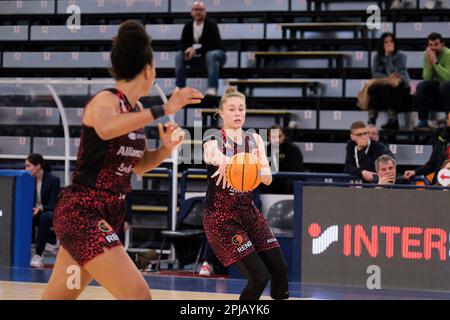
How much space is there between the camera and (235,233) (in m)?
5.81

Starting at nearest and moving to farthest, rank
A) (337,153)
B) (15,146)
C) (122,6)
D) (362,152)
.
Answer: (362,152) → (15,146) → (337,153) → (122,6)

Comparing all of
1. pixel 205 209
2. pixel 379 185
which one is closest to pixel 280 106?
pixel 379 185

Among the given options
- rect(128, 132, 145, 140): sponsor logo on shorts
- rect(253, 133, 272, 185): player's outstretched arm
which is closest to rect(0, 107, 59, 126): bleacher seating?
rect(253, 133, 272, 185): player's outstretched arm

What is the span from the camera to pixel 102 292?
8.04m

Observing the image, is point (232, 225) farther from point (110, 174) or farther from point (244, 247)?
point (110, 174)

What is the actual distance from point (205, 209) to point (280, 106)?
795 centimetres

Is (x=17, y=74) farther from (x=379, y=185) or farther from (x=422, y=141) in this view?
(x=379, y=185)

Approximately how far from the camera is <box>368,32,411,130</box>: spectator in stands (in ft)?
39.3

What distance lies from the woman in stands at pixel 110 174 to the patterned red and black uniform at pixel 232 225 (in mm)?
1429

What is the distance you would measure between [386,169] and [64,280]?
5.32 m

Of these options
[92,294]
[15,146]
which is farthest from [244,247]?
[15,146]

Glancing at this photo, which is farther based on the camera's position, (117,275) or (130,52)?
(130,52)

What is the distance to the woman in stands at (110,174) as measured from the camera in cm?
403

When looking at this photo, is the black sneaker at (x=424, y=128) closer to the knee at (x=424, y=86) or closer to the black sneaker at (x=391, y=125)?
the black sneaker at (x=391, y=125)
